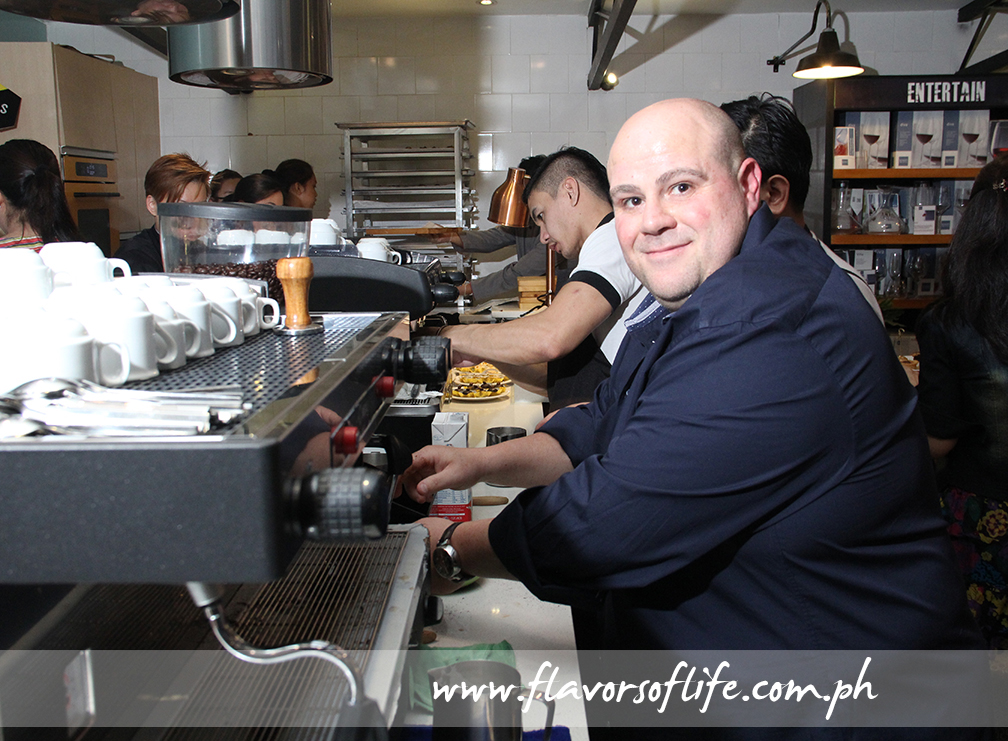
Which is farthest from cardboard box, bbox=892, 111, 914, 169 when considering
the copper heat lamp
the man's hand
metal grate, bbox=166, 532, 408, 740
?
metal grate, bbox=166, 532, 408, 740

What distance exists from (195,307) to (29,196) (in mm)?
2534

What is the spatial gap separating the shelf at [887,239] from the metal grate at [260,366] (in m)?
5.16

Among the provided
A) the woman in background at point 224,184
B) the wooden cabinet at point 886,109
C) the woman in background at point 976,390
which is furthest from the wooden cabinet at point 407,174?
the woman in background at point 976,390

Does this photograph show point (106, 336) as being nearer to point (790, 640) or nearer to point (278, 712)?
point (278, 712)

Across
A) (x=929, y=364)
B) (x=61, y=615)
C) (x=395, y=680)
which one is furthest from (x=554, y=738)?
(x=929, y=364)

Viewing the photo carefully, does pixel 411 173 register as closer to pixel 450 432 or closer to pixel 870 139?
→ pixel 870 139

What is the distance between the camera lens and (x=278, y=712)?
774 millimetres

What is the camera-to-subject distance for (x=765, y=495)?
3.47 feet

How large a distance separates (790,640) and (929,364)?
1611mm

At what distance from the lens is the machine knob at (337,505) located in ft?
1.97

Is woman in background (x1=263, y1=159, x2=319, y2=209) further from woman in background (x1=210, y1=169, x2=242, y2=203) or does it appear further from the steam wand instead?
the steam wand

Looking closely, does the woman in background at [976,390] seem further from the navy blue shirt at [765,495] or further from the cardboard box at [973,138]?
the cardboard box at [973,138]

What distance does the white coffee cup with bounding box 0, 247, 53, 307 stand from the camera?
0.81 metres

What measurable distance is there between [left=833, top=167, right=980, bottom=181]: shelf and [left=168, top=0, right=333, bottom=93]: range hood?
4279 millimetres
